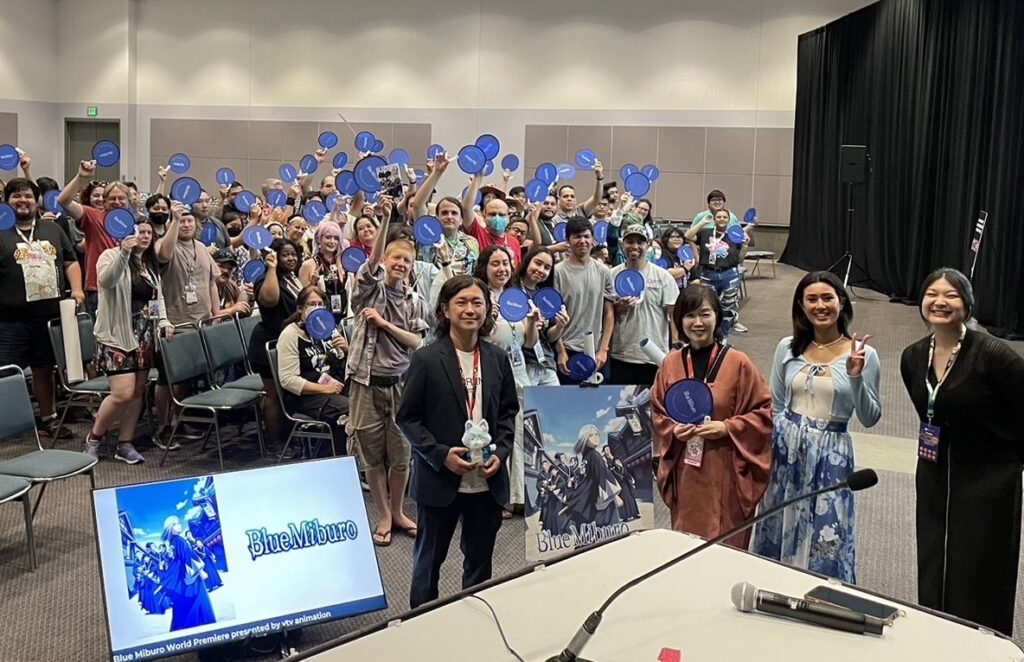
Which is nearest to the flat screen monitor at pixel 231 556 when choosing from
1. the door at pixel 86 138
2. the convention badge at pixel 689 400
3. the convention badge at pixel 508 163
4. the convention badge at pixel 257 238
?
the convention badge at pixel 689 400

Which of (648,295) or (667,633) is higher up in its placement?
(648,295)

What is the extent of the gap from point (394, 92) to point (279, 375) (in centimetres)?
1239

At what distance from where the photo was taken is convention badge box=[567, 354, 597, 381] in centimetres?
503

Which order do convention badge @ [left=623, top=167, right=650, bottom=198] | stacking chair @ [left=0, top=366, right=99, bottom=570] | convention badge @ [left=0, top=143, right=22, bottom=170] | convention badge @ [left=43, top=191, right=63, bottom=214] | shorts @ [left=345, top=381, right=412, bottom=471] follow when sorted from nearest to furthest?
stacking chair @ [left=0, top=366, right=99, bottom=570] < shorts @ [left=345, top=381, right=412, bottom=471] < convention badge @ [left=0, top=143, right=22, bottom=170] < convention badge @ [left=623, top=167, right=650, bottom=198] < convention badge @ [left=43, top=191, right=63, bottom=214]

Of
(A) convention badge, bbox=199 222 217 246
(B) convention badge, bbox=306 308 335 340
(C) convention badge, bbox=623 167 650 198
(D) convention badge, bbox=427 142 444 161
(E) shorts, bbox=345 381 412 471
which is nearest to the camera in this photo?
(E) shorts, bbox=345 381 412 471

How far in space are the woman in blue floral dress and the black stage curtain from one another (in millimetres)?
7229

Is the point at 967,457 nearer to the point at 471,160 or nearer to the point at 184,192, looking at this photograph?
the point at 471,160

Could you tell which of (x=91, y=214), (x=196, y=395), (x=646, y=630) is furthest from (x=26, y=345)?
(x=646, y=630)

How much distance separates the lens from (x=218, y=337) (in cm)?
616

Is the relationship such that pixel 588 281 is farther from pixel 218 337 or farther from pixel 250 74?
pixel 250 74

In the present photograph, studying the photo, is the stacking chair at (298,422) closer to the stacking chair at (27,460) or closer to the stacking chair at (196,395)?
the stacking chair at (196,395)

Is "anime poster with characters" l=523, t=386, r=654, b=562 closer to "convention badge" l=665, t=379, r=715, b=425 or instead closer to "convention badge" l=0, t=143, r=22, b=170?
"convention badge" l=665, t=379, r=715, b=425

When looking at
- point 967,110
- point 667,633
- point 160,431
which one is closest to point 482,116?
point 967,110

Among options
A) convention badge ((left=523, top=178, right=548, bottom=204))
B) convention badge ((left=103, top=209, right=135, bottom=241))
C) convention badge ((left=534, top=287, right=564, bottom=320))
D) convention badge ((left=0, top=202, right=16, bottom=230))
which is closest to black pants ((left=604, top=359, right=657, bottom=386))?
convention badge ((left=534, top=287, right=564, bottom=320))
